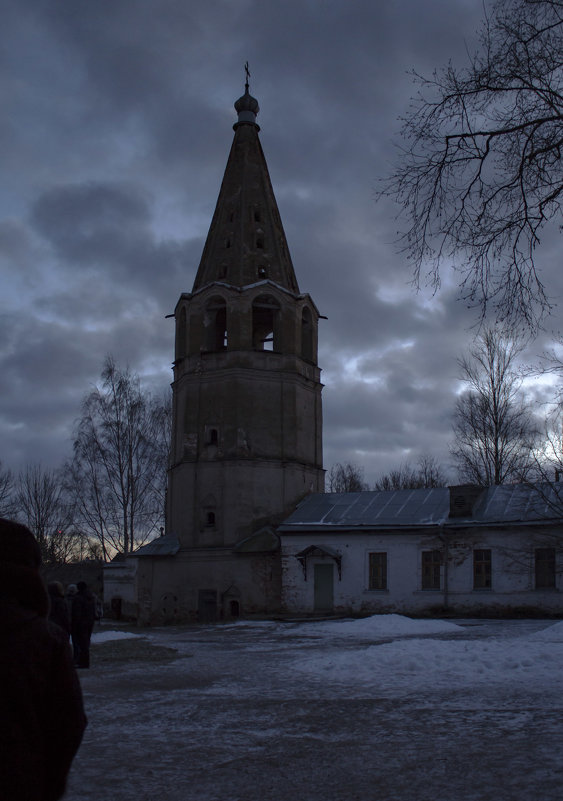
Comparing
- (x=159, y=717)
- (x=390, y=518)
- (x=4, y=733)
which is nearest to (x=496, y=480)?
(x=390, y=518)

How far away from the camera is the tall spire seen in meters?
33.5

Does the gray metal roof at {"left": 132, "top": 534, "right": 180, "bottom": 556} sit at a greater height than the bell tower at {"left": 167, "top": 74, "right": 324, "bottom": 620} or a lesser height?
lesser

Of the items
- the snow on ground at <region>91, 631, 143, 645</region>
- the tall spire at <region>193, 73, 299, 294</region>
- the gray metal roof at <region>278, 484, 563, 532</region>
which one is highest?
the tall spire at <region>193, 73, 299, 294</region>

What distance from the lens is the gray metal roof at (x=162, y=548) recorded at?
3116 centimetres

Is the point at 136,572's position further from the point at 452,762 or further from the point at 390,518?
the point at 452,762

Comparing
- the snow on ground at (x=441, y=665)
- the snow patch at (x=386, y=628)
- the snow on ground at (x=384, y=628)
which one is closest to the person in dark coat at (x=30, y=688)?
the snow on ground at (x=441, y=665)

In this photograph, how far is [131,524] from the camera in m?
36.6

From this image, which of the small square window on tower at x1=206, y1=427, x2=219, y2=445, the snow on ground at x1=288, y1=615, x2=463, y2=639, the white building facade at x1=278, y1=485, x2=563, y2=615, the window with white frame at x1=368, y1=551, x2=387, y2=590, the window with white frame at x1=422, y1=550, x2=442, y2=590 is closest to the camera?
the snow on ground at x1=288, y1=615, x2=463, y2=639

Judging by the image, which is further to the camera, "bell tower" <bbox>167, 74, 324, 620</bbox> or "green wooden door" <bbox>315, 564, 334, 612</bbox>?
"bell tower" <bbox>167, 74, 324, 620</bbox>

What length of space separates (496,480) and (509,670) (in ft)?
82.9

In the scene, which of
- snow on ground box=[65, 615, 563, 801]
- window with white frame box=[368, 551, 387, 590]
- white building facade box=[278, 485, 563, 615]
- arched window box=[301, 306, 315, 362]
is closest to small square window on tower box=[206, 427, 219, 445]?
white building facade box=[278, 485, 563, 615]

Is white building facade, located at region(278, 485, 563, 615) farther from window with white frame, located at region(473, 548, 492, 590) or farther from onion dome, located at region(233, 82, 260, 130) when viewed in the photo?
onion dome, located at region(233, 82, 260, 130)

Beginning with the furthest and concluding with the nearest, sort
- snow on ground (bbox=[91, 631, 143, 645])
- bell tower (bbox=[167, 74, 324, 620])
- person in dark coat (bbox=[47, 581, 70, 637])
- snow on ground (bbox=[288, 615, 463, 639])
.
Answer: bell tower (bbox=[167, 74, 324, 620]) → snow on ground (bbox=[91, 631, 143, 645]) → snow on ground (bbox=[288, 615, 463, 639]) → person in dark coat (bbox=[47, 581, 70, 637])

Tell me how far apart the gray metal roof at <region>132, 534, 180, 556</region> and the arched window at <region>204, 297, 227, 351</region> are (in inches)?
320
